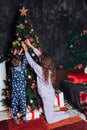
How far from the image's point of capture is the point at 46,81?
5.00m

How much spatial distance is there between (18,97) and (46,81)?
2.21ft

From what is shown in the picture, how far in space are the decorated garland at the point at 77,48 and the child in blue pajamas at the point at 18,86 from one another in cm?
194

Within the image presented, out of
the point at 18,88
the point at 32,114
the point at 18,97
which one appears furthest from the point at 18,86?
the point at 32,114

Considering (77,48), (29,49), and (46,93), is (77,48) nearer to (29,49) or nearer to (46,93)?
(29,49)

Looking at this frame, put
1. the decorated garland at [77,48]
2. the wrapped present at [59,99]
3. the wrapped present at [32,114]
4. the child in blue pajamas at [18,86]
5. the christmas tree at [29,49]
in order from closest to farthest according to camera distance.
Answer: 1. the child in blue pajamas at [18,86]
2. the christmas tree at [29,49]
3. the wrapped present at [32,114]
4. the wrapped present at [59,99]
5. the decorated garland at [77,48]

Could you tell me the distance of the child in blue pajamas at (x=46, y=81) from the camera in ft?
16.2

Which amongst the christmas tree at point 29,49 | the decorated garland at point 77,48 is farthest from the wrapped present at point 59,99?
the decorated garland at point 77,48

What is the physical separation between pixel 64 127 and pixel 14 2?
3.08 metres

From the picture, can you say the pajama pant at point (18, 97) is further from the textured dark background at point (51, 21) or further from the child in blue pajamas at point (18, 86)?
the textured dark background at point (51, 21)

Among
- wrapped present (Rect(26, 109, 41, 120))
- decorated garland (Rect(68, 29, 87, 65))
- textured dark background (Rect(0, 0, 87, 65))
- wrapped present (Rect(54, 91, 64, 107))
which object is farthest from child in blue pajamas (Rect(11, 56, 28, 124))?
decorated garland (Rect(68, 29, 87, 65))

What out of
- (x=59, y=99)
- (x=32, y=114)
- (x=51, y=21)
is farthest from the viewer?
(x=51, y=21)

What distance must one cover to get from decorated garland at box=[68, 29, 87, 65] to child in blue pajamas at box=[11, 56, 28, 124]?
76.3 inches

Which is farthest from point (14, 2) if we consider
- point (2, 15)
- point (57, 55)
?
point (57, 55)

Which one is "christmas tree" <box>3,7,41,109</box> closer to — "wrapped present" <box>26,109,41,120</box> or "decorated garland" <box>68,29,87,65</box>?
"wrapped present" <box>26,109,41,120</box>
